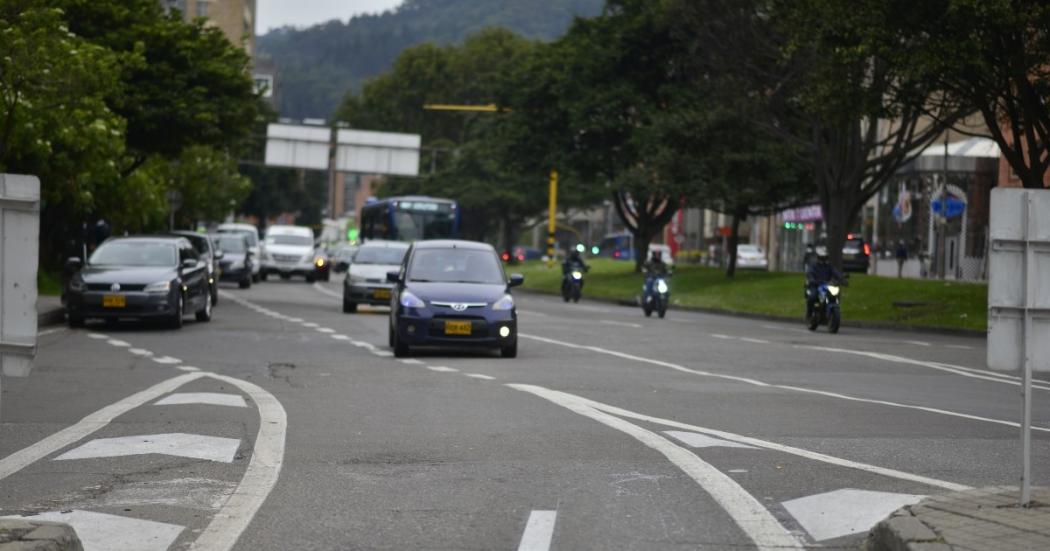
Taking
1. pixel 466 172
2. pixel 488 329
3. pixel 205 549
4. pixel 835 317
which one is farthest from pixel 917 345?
pixel 466 172

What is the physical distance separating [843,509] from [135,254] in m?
21.2

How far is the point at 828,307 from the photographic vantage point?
106ft

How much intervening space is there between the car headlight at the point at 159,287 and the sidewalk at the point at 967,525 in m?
19.9

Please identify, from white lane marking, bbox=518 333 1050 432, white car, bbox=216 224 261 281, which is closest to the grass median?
white car, bbox=216 224 261 281

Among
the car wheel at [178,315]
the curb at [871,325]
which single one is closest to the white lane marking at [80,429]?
the car wheel at [178,315]

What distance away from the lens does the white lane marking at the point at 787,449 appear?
10.1 metres

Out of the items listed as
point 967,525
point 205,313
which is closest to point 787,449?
A: point 967,525

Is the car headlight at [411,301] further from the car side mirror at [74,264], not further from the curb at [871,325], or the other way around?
the curb at [871,325]

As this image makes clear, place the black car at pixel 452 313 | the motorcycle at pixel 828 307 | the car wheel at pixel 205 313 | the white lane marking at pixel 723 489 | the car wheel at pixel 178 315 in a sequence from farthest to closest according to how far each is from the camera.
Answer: the motorcycle at pixel 828 307
the car wheel at pixel 205 313
the car wheel at pixel 178 315
the black car at pixel 452 313
the white lane marking at pixel 723 489

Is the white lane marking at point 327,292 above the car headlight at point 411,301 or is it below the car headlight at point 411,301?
below

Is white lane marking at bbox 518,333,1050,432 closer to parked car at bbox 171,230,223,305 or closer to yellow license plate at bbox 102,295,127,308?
yellow license plate at bbox 102,295,127,308

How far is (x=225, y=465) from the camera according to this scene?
34.3ft

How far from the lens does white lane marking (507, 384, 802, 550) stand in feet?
26.6

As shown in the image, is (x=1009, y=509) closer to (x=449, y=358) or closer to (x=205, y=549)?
(x=205, y=549)
